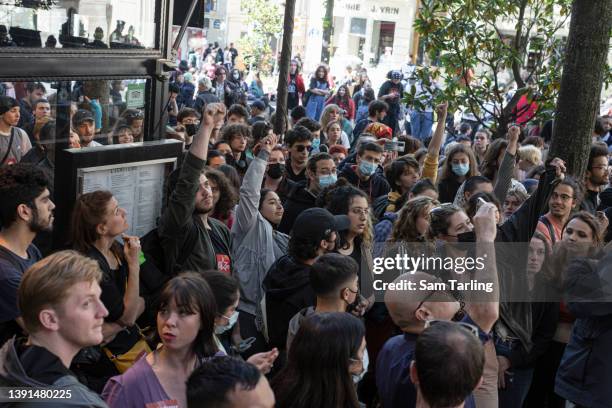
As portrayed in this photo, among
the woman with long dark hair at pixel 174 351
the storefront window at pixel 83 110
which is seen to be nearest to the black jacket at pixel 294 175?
the storefront window at pixel 83 110

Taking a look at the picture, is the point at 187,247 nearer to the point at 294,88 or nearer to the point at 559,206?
the point at 559,206

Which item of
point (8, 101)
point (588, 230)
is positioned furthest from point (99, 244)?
point (588, 230)

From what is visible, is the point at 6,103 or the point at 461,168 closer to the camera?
the point at 6,103

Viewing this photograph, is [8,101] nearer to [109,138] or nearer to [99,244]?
[109,138]

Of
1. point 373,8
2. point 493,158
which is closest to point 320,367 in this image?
point 493,158

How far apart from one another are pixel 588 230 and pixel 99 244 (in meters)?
3.10

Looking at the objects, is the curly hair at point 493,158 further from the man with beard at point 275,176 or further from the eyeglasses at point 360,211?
the eyeglasses at point 360,211

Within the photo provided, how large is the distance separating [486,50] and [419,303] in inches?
273

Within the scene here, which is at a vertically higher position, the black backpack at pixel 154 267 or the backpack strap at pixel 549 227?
the backpack strap at pixel 549 227

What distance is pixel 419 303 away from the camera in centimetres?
383

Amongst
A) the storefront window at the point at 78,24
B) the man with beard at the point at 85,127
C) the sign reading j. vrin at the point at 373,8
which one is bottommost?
the man with beard at the point at 85,127

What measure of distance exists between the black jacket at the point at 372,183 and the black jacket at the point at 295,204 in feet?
2.53

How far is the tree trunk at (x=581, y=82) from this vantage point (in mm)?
6074

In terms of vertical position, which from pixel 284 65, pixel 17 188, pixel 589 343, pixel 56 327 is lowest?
pixel 589 343
